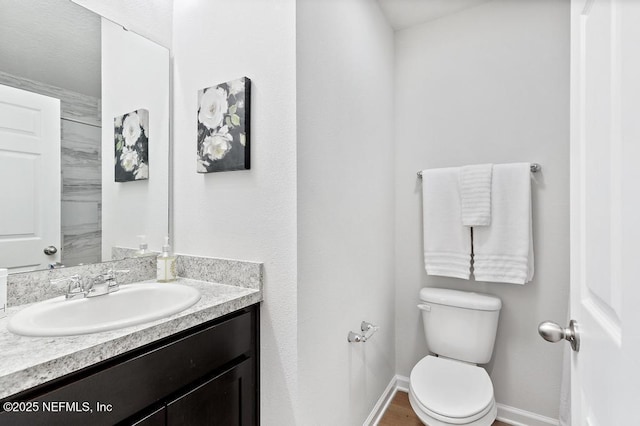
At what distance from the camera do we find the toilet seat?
Answer: 4.10 ft

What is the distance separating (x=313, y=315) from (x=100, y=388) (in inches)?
26.2

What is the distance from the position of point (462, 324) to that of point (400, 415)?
66 cm

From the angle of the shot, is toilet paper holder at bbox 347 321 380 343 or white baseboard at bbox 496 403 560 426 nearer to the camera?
toilet paper holder at bbox 347 321 380 343

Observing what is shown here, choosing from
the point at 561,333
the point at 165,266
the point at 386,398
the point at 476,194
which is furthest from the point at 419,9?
the point at 386,398

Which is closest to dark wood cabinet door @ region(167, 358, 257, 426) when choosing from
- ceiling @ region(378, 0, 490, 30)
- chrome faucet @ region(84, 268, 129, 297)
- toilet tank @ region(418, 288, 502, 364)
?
chrome faucet @ region(84, 268, 129, 297)

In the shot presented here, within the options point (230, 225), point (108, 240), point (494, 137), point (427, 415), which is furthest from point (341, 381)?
point (494, 137)

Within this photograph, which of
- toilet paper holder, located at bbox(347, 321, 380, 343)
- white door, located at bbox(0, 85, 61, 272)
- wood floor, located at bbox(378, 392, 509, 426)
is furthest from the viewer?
wood floor, located at bbox(378, 392, 509, 426)

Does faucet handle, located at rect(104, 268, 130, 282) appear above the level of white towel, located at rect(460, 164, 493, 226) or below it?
below

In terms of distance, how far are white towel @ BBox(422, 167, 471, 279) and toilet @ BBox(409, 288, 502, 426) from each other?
0.15 metres

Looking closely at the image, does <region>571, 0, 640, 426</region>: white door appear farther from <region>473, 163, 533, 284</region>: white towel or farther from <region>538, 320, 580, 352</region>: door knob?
<region>473, 163, 533, 284</region>: white towel

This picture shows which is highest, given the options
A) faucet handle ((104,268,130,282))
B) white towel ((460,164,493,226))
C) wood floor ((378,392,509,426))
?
white towel ((460,164,493,226))

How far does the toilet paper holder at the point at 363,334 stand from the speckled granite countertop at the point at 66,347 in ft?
2.31

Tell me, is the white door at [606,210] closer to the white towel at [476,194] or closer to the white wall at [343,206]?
the white wall at [343,206]

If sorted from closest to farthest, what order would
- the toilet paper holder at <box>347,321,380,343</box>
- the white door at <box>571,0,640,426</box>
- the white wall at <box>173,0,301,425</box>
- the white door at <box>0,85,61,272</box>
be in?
1. the white door at <box>571,0,640,426</box>
2. the white door at <box>0,85,61,272</box>
3. the white wall at <box>173,0,301,425</box>
4. the toilet paper holder at <box>347,321,380,343</box>
